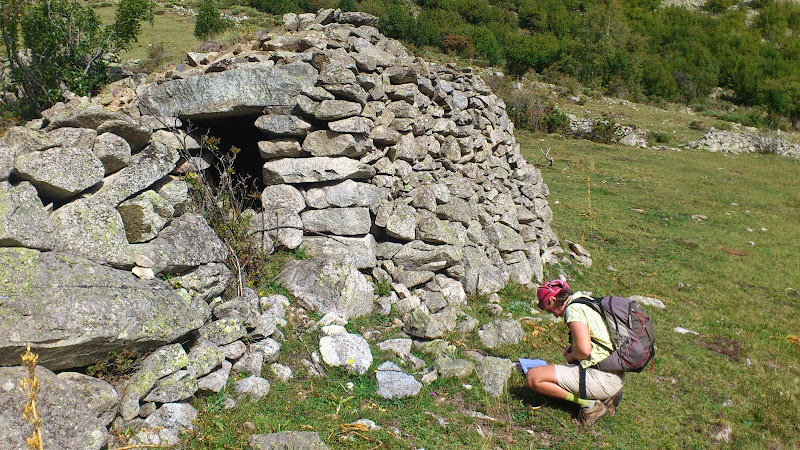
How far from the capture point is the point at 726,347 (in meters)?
8.42

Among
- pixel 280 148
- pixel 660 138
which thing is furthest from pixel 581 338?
pixel 660 138

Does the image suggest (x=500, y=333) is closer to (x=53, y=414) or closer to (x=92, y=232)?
(x=92, y=232)

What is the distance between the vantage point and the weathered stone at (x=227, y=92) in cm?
786

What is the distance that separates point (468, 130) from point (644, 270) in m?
5.03

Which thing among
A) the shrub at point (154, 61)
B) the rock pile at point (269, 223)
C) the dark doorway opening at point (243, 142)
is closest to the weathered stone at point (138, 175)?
the rock pile at point (269, 223)

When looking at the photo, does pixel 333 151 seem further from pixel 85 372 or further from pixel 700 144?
pixel 700 144

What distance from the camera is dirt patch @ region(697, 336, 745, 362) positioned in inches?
320

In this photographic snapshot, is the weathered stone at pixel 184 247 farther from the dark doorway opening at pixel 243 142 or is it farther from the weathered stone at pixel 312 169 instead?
the dark doorway opening at pixel 243 142

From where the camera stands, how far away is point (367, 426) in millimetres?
4875

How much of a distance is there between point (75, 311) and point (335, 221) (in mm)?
3911

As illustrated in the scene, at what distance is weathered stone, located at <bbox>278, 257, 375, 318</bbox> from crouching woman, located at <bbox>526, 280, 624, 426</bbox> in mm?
2430

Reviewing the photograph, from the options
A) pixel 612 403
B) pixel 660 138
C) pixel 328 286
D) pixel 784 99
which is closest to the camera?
pixel 612 403

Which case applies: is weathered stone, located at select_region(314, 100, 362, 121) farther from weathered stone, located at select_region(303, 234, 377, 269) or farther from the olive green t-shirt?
the olive green t-shirt

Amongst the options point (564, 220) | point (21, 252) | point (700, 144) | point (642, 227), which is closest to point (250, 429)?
point (21, 252)
